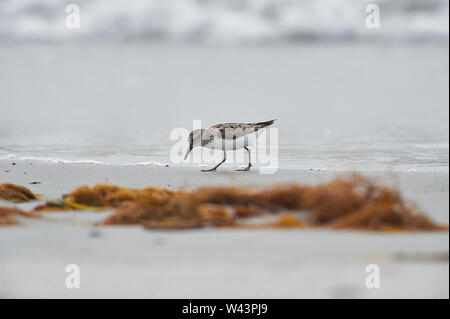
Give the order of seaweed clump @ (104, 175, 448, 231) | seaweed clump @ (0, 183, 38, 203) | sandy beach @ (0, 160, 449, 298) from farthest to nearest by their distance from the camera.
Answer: seaweed clump @ (0, 183, 38, 203), seaweed clump @ (104, 175, 448, 231), sandy beach @ (0, 160, 449, 298)

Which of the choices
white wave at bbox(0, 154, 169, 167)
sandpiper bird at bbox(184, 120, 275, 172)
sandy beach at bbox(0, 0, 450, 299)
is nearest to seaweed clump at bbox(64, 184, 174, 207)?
sandy beach at bbox(0, 0, 450, 299)

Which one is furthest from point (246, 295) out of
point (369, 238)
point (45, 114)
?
point (45, 114)

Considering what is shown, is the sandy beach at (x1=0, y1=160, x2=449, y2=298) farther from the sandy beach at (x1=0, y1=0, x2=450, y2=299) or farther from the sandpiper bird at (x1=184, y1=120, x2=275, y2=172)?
the sandpiper bird at (x1=184, y1=120, x2=275, y2=172)

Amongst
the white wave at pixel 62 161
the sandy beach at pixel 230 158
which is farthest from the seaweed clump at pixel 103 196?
the white wave at pixel 62 161

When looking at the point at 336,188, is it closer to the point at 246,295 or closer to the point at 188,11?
the point at 246,295

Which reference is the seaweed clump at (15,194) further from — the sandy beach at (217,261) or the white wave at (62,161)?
the white wave at (62,161)
